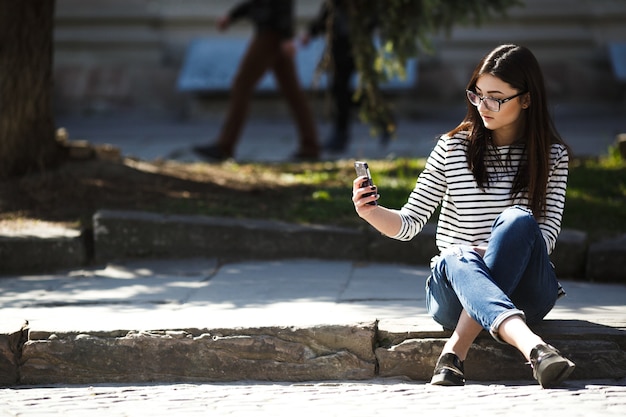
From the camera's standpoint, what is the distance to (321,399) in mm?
3914

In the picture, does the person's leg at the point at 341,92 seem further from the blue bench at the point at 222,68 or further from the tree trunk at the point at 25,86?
the tree trunk at the point at 25,86

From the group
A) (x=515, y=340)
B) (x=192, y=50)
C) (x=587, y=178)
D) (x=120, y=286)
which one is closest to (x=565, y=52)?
(x=192, y=50)

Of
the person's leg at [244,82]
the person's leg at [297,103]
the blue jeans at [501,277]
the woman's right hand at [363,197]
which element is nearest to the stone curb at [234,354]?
the blue jeans at [501,277]

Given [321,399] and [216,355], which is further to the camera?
[216,355]

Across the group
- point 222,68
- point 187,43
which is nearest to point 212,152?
point 222,68

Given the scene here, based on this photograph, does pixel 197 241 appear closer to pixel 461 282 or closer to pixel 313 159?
pixel 461 282

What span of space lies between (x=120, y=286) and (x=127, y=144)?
18.6 feet

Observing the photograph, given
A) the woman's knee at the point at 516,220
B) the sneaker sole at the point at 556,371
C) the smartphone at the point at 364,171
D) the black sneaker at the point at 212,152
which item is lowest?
the black sneaker at the point at 212,152

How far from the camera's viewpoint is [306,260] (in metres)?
5.94

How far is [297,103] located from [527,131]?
5724 millimetres

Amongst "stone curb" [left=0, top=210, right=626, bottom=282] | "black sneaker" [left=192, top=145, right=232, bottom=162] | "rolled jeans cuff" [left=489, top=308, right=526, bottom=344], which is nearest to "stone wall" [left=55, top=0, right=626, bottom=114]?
"black sneaker" [left=192, top=145, right=232, bottom=162]

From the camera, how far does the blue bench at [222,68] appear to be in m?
12.7

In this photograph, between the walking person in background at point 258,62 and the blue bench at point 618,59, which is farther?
the blue bench at point 618,59

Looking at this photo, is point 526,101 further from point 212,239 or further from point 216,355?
point 212,239
